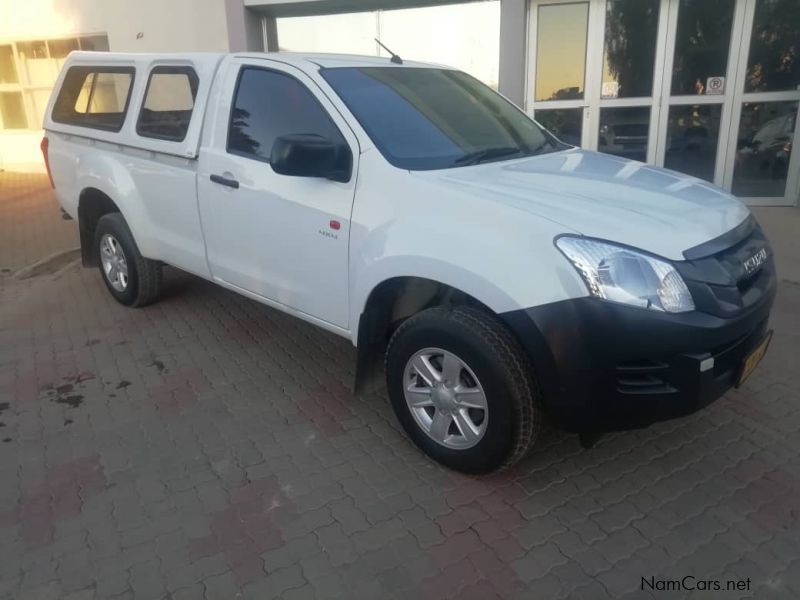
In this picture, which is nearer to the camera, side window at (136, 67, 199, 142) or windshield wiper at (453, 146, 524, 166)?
windshield wiper at (453, 146, 524, 166)


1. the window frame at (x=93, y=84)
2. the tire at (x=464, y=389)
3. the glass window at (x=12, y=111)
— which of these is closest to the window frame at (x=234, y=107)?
the tire at (x=464, y=389)

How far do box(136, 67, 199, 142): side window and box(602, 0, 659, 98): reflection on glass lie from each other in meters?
5.66

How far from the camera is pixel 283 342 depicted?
453cm

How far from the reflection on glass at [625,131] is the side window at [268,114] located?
18.8 ft

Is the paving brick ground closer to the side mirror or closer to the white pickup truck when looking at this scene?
the white pickup truck

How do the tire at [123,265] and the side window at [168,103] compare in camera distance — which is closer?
the side window at [168,103]

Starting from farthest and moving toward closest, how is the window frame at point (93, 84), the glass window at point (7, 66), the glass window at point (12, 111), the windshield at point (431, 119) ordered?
1. the glass window at point (12, 111)
2. the glass window at point (7, 66)
3. the window frame at point (93, 84)
4. the windshield at point (431, 119)

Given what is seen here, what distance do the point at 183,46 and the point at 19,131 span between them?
4.82 metres

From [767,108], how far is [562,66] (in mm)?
2510

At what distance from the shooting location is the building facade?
7.63m

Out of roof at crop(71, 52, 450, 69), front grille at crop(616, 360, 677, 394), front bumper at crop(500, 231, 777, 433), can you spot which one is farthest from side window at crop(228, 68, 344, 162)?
front grille at crop(616, 360, 677, 394)

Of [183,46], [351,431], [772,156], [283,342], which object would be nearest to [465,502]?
[351,431]

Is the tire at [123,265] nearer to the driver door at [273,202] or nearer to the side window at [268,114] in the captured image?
the driver door at [273,202]

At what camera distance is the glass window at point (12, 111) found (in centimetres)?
1253
